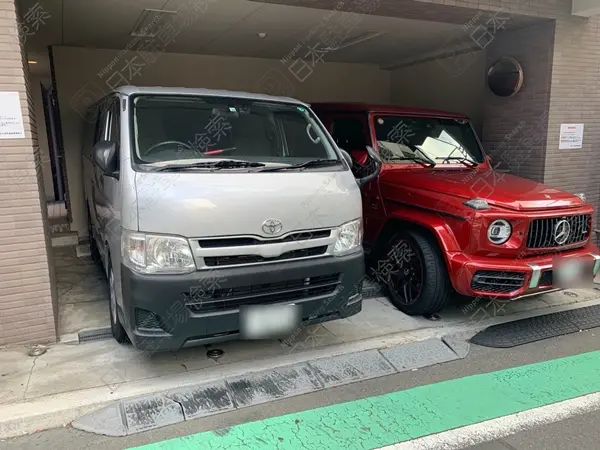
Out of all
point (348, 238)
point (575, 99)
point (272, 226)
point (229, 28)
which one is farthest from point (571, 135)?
point (272, 226)

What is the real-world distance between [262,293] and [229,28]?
4.46m

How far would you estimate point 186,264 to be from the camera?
3020 millimetres

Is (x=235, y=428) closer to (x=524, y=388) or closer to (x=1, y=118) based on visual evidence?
(x=524, y=388)

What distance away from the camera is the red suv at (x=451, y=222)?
4004 millimetres

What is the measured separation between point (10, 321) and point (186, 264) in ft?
6.04

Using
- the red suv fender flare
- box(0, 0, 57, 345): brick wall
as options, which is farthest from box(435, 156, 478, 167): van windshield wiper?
box(0, 0, 57, 345): brick wall

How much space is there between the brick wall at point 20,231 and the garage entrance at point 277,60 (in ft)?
1.28

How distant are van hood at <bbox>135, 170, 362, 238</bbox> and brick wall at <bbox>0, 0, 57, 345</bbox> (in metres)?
1.21

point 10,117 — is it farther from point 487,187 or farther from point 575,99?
point 575,99

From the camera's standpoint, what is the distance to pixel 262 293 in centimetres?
A: 325

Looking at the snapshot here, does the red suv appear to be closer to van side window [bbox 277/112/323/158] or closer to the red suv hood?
the red suv hood

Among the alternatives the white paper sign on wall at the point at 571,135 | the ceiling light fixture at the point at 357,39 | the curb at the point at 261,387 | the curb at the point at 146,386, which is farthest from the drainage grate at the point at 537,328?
the ceiling light fixture at the point at 357,39

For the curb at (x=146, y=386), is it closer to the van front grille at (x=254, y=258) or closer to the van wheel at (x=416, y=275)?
the van wheel at (x=416, y=275)

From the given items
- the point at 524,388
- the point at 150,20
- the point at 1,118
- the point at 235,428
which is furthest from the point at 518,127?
the point at 1,118
